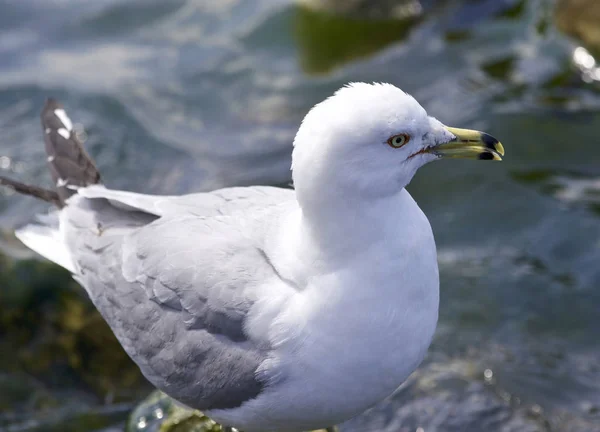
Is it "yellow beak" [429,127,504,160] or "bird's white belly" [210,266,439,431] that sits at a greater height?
"yellow beak" [429,127,504,160]

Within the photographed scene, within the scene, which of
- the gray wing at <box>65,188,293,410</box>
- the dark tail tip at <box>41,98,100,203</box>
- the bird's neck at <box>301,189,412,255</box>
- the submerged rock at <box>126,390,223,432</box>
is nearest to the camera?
the bird's neck at <box>301,189,412,255</box>

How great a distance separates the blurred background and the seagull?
3.34ft

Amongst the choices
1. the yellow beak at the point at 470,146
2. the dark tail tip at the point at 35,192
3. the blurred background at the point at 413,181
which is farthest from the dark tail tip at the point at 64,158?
the yellow beak at the point at 470,146

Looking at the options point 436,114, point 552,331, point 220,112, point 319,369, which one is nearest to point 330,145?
point 319,369

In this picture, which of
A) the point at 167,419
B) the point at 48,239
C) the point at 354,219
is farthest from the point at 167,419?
the point at 354,219

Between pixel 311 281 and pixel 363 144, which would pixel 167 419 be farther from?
pixel 363 144

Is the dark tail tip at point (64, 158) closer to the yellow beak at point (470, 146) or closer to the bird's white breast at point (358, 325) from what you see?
the bird's white breast at point (358, 325)

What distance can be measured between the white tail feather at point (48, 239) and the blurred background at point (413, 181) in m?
0.88

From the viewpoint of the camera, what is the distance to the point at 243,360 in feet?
13.1

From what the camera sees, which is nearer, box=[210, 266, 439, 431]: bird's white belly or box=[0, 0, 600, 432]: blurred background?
box=[210, 266, 439, 431]: bird's white belly

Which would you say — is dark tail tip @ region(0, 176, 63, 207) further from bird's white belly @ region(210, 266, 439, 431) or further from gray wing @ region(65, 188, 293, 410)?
bird's white belly @ region(210, 266, 439, 431)

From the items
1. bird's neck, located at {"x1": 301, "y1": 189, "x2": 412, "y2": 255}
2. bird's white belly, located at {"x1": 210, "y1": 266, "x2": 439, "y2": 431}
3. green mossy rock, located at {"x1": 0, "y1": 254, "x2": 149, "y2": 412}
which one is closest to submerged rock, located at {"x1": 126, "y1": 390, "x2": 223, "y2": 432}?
green mossy rock, located at {"x1": 0, "y1": 254, "x2": 149, "y2": 412}

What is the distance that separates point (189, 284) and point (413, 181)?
4709mm

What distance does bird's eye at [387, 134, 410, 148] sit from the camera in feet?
11.8
